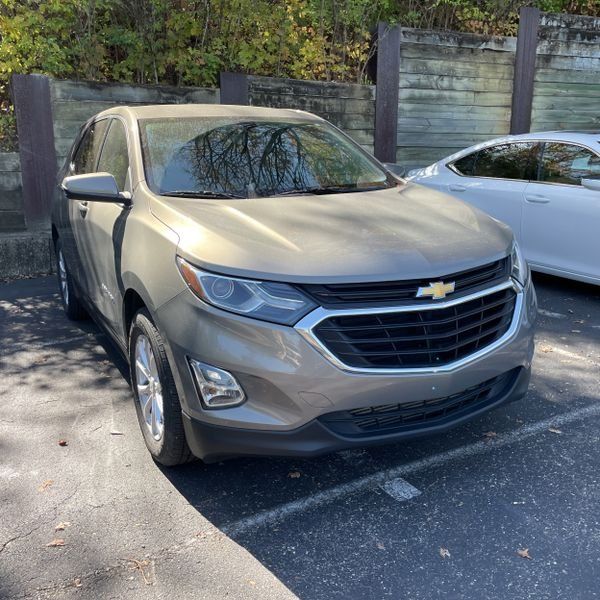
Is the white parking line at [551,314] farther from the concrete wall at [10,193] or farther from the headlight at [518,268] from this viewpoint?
the concrete wall at [10,193]

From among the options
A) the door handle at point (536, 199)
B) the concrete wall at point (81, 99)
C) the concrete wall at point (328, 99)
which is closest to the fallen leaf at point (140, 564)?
the door handle at point (536, 199)

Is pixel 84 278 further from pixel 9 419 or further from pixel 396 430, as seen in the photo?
pixel 396 430

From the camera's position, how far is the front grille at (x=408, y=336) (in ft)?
8.78

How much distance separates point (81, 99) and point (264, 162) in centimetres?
412

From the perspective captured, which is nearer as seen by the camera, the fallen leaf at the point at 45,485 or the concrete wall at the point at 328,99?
the fallen leaf at the point at 45,485

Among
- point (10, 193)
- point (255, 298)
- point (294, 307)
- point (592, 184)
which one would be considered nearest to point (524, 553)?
point (294, 307)

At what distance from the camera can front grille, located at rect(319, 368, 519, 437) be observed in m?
2.75

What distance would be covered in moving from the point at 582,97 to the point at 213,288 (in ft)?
31.6

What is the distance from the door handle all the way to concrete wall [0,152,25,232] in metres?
5.17

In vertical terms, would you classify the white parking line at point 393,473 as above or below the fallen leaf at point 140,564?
below

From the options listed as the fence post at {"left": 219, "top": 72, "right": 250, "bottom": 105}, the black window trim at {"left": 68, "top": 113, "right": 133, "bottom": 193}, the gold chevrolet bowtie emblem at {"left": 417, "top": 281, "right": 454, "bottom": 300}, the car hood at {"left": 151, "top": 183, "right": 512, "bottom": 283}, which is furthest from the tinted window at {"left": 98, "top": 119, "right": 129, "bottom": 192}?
the fence post at {"left": 219, "top": 72, "right": 250, "bottom": 105}

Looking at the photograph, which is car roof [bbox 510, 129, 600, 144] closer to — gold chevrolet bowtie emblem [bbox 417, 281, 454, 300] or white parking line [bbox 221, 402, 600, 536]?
white parking line [bbox 221, 402, 600, 536]

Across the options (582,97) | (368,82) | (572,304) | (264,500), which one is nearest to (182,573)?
(264,500)

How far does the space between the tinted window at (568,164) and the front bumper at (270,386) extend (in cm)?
375
